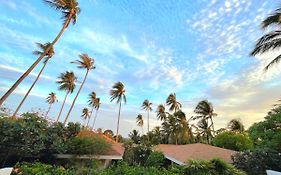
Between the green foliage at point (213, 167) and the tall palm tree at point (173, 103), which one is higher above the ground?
the tall palm tree at point (173, 103)

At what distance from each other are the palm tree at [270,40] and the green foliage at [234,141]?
12774 mm

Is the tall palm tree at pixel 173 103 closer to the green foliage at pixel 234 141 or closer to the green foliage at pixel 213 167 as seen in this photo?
the green foliage at pixel 234 141

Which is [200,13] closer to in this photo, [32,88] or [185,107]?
[32,88]

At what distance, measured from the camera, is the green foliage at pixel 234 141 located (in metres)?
23.1

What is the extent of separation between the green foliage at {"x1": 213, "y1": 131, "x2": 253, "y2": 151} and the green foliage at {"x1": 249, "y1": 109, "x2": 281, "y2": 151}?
705 cm

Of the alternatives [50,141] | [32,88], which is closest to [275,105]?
[50,141]

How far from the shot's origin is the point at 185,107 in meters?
42.1

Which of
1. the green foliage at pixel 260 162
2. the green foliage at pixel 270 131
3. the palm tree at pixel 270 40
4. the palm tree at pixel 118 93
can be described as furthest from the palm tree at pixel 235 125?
the palm tree at pixel 270 40

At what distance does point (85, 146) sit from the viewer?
13570 mm

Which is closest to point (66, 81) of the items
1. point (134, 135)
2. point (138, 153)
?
point (138, 153)

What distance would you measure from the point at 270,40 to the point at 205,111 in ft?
76.2

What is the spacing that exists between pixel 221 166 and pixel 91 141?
814cm

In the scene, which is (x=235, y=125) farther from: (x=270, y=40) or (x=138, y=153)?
(x=270, y=40)

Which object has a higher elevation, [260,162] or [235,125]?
[235,125]
